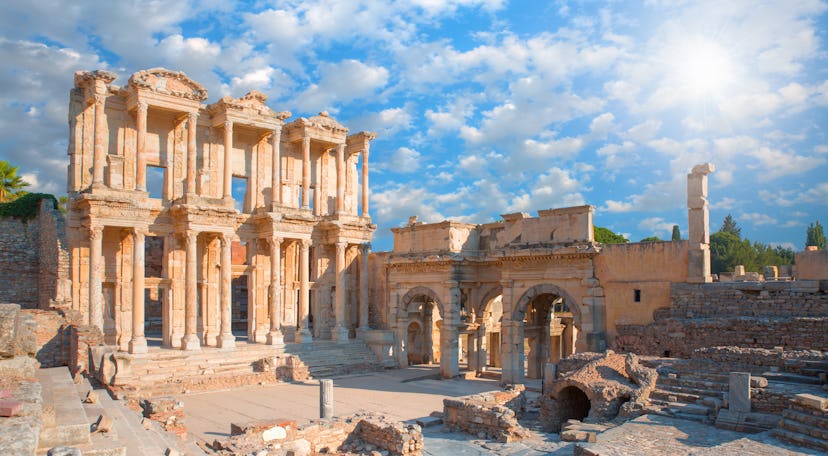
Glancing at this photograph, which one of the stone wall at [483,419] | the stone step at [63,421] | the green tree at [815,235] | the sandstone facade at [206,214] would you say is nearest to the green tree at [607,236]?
the green tree at [815,235]

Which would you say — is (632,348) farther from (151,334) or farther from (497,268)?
(151,334)

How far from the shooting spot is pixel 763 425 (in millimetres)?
13391

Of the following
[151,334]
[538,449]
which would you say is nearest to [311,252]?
[151,334]

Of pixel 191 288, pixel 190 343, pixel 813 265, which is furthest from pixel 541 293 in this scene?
pixel 191 288

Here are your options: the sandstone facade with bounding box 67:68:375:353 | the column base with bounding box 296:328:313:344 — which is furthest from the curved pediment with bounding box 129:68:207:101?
the column base with bounding box 296:328:313:344

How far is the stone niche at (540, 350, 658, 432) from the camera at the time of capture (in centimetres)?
1594

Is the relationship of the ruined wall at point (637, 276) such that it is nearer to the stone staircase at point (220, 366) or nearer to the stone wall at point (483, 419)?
the stone wall at point (483, 419)

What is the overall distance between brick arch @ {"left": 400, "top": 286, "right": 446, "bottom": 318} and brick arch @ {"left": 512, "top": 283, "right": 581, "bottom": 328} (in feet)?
12.0

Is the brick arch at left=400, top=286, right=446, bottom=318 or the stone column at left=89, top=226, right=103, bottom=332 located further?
the brick arch at left=400, top=286, right=446, bottom=318

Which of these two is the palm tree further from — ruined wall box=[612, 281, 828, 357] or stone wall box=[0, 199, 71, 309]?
ruined wall box=[612, 281, 828, 357]

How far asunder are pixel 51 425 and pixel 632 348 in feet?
55.3

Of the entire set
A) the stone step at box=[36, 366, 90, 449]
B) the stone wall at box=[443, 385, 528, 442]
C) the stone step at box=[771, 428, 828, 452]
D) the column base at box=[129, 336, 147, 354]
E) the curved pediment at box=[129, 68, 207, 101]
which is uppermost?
the curved pediment at box=[129, 68, 207, 101]

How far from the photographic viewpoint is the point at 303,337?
89.7 feet

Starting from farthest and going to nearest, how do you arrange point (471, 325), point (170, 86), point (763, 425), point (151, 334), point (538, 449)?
1. point (151, 334)
2. point (471, 325)
3. point (170, 86)
4. point (538, 449)
5. point (763, 425)
